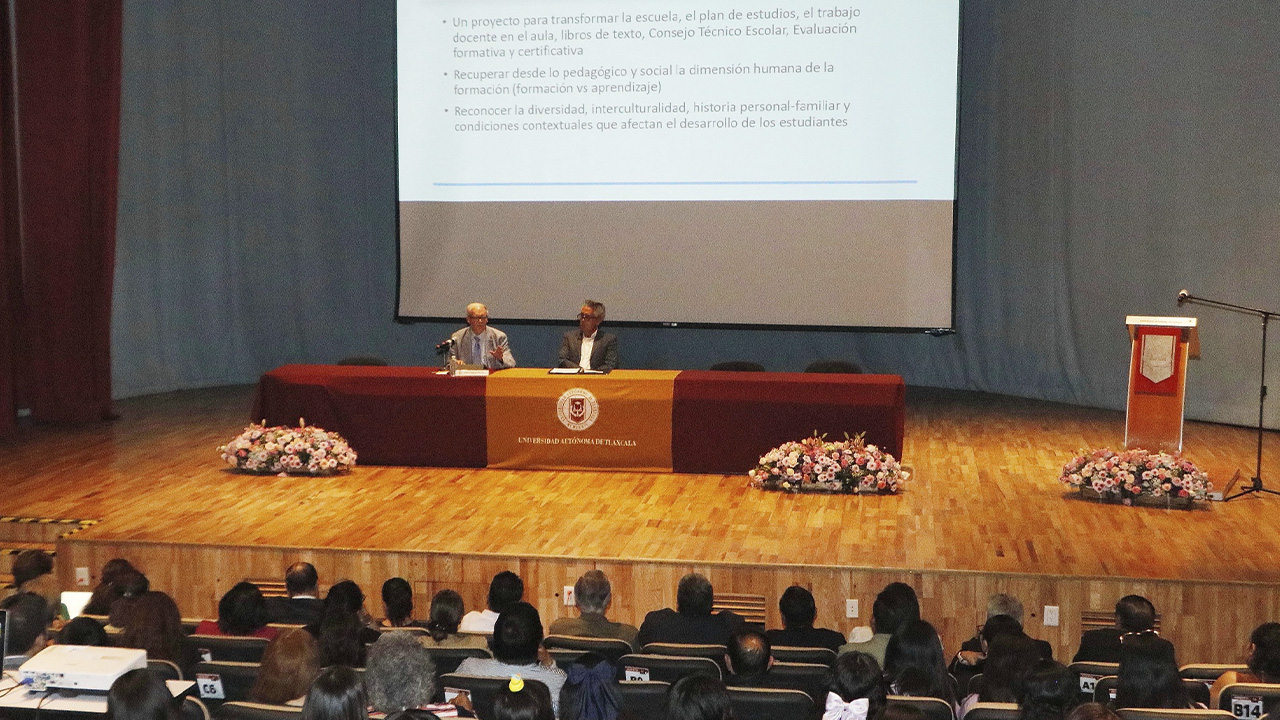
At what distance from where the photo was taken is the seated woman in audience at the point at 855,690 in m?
3.43

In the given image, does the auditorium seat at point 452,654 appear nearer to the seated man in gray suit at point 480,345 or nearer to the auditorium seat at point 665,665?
the auditorium seat at point 665,665

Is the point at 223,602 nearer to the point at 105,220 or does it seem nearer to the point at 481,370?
the point at 481,370

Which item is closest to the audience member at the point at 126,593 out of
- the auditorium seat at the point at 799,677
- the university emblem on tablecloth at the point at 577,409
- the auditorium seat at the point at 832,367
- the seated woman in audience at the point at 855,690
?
the auditorium seat at the point at 799,677

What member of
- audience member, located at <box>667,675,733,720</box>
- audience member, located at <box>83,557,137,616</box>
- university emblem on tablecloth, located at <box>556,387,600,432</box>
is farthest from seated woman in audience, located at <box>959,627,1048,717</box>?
university emblem on tablecloth, located at <box>556,387,600,432</box>

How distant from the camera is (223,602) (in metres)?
4.30

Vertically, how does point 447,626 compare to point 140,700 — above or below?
below

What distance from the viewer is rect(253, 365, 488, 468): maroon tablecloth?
7875 mm

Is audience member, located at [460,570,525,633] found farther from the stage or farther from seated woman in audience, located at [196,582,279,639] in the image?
the stage

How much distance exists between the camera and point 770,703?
141 inches

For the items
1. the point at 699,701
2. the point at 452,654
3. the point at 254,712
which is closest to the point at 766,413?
the point at 452,654

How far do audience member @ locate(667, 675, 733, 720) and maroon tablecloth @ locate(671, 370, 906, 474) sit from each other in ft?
14.7

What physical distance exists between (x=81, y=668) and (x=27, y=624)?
75cm

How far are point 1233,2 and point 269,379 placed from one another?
25.0 ft

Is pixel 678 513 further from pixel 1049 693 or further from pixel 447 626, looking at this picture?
pixel 1049 693
